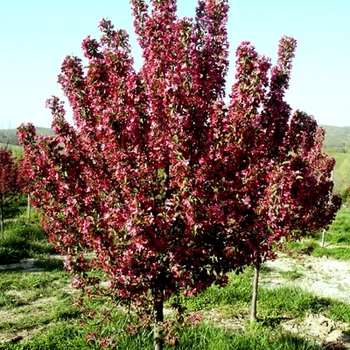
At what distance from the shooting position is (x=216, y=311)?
9148mm

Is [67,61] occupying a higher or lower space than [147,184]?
higher

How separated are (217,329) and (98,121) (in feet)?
15.8

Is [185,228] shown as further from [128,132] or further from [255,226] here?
[128,132]

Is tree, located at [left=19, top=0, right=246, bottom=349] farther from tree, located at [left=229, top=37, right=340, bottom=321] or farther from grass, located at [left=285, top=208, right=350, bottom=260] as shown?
grass, located at [left=285, top=208, right=350, bottom=260]

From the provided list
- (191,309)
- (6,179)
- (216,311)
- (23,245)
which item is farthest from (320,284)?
(6,179)

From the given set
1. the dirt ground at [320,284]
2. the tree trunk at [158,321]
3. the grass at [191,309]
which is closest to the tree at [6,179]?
the grass at [191,309]

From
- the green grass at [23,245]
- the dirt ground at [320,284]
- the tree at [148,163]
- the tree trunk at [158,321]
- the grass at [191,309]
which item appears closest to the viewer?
the tree at [148,163]

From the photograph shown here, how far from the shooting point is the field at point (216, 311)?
23.0 feet

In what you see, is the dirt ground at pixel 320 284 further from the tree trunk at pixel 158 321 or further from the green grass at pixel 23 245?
the green grass at pixel 23 245

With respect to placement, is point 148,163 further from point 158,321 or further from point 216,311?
point 216,311

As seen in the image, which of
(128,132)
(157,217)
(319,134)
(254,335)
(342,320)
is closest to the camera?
(157,217)

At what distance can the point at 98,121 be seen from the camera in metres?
4.52

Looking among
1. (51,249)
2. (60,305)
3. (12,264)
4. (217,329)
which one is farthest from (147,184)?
(51,249)

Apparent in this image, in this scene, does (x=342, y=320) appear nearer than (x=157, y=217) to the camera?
No
